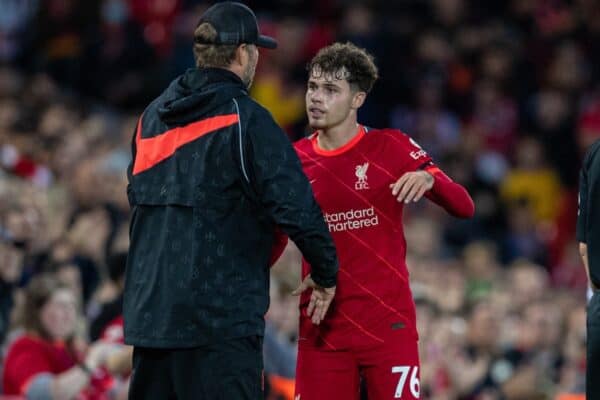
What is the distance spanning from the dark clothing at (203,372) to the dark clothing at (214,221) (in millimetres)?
54

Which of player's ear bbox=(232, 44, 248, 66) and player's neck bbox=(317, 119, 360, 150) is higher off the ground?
player's ear bbox=(232, 44, 248, 66)

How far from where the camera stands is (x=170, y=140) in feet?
17.2

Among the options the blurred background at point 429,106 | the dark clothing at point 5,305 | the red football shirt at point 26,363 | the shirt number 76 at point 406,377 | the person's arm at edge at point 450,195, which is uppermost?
the blurred background at point 429,106

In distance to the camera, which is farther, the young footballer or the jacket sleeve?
the young footballer

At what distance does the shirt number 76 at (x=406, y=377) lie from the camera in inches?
222

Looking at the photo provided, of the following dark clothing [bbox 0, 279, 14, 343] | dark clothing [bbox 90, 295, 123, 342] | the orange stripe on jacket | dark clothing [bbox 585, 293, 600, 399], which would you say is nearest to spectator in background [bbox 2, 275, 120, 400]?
dark clothing [bbox 90, 295, 123, 342]

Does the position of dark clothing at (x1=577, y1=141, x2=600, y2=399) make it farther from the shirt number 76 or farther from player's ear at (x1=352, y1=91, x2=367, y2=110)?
player's ear at (x1=352, y1=91, x2=367, y2=110)

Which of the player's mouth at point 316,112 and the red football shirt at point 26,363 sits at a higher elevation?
the player's mouth at point 316,112

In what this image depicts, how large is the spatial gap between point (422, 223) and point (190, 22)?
3.36 meters

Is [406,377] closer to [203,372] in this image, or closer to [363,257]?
[363,257]

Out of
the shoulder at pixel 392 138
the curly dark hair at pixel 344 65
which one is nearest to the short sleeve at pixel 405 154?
the shoulder at pixel 392 138

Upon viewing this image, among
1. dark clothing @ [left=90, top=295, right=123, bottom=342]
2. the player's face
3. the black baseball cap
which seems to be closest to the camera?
the black baseball cap

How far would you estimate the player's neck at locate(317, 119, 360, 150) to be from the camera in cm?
583

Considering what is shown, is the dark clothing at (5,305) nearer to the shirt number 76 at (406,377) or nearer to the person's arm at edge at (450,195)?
the shirt number 76 at (406,377)
